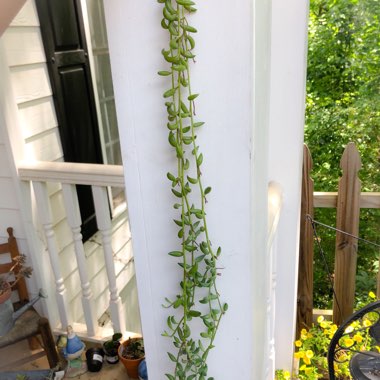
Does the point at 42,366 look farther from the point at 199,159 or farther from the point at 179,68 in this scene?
the point at 179,68

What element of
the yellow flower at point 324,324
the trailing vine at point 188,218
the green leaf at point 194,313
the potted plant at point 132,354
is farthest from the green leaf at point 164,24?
the yellow flower at point 324,324

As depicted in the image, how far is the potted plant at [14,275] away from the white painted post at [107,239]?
40 centimetres

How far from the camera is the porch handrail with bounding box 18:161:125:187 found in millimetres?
1830

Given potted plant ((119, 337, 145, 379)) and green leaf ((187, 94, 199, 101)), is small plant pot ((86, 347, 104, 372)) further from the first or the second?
green leaf ((187, 94, 199, 101))

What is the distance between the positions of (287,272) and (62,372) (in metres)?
1.15

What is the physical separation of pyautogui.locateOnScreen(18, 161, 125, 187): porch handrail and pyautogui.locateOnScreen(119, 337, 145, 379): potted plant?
2.53 feet

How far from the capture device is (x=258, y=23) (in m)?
0.77

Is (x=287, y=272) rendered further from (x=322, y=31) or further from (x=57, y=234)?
(x=322, y=31)

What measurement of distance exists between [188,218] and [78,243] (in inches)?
52.7

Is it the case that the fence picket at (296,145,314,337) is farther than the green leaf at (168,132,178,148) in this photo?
Yes

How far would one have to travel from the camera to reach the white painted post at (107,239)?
1936mm

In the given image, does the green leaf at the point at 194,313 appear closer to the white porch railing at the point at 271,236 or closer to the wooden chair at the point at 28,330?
the white porch railing at the point at 271,236

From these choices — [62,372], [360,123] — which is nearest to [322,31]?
[360,123]

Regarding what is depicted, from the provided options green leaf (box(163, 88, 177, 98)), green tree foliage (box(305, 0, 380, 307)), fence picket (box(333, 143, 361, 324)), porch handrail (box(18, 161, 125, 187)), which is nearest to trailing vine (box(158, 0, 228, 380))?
green leaf (box(163, 88, 177, 98))
